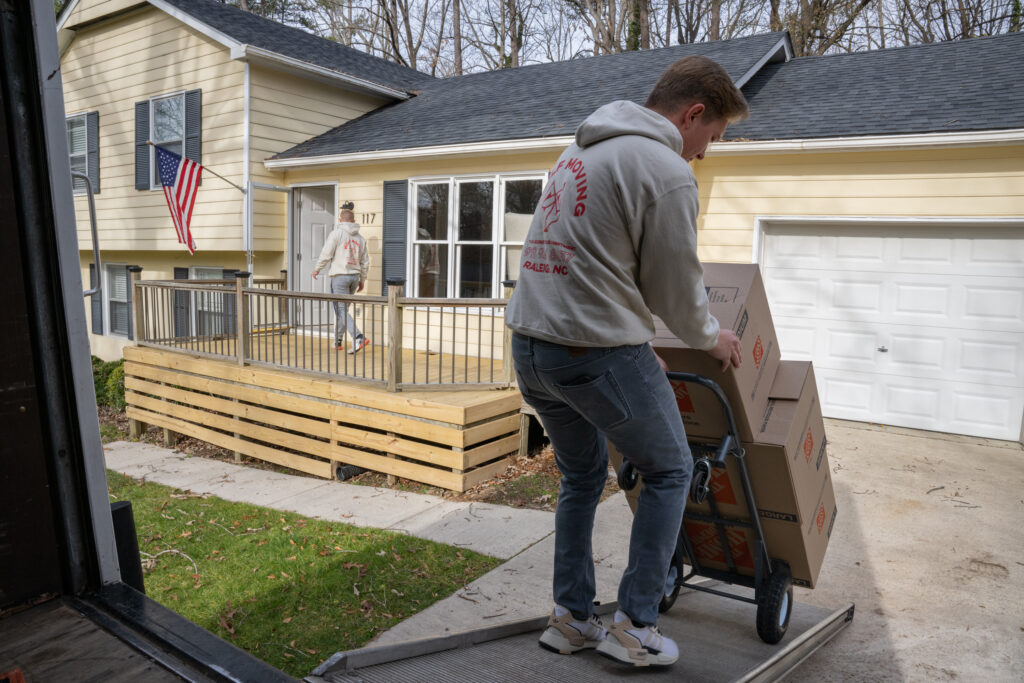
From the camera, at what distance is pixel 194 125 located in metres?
12.5

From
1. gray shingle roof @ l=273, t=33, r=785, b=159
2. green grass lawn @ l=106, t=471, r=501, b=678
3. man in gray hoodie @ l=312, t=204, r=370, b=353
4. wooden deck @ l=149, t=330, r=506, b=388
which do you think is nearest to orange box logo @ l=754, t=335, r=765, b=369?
green grass lawn @ l=106, t=471, r=501, b=678

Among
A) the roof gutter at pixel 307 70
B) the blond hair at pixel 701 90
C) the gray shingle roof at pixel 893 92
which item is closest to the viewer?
the blond hair at pixel 701 90

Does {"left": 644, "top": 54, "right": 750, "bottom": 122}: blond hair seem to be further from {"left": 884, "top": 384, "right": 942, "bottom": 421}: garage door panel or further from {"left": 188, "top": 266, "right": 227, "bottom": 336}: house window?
{"left": 188, "top": 266, "right": 227, "bottom": 336}: house window

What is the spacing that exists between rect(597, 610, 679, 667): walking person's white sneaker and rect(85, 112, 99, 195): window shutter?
48.9 feet

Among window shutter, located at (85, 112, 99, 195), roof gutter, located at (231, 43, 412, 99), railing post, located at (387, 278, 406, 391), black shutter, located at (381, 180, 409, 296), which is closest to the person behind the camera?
railing post, located at (387, 278, 406, 391)

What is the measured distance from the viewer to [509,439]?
716 cm

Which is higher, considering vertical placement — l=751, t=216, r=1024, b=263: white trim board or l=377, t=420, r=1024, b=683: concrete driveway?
l=751, t=216, r=1024, b=263: white trim board

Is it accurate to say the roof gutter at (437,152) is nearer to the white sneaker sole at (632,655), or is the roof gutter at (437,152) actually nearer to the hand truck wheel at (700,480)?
the hand truck wheel at (700,480)

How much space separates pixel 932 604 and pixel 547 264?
293 centimetres

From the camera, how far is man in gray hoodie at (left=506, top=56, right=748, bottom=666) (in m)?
2.15

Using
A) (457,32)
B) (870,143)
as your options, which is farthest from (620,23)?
(870,143)

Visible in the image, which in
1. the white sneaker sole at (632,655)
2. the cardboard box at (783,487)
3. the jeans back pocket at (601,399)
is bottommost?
the white sneaker sole at (632,655)

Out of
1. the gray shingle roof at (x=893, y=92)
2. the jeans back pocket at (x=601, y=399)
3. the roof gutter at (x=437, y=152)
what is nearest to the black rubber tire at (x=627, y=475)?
the jeans back pocket at (x=601, y=399)

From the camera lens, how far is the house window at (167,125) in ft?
42.0
